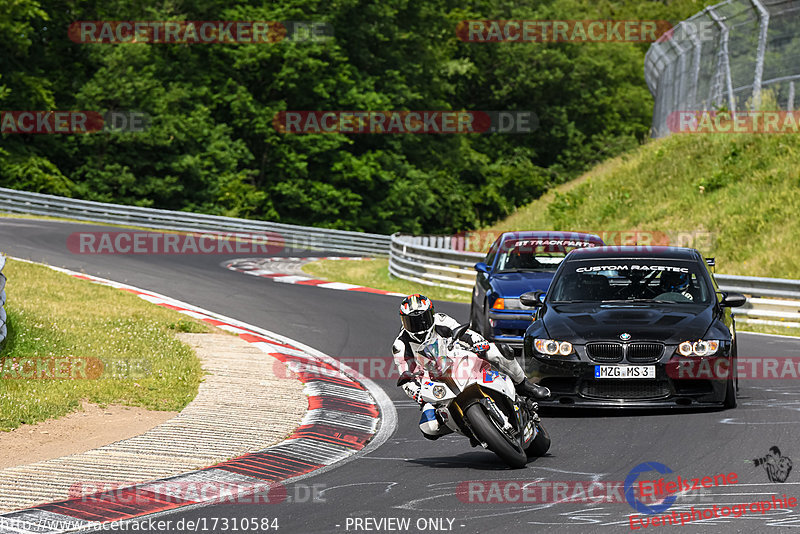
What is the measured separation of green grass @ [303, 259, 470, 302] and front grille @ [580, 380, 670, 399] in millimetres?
Result: 13736

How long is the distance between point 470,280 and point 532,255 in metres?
8.33

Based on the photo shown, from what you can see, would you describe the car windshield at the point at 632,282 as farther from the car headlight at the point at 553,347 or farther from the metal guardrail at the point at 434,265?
the metal guardrail at the point at 434,265

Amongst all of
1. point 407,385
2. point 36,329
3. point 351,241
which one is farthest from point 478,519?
point 351,241

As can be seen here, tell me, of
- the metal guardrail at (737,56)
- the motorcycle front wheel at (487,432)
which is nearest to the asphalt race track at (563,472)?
the motorcycle front wheel at (487,432)

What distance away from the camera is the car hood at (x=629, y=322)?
10.3 metres

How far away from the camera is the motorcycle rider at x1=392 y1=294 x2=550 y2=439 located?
26.5 ft

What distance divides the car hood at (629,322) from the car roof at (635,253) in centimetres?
91

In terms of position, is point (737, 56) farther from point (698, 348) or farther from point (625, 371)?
point (625, 371)

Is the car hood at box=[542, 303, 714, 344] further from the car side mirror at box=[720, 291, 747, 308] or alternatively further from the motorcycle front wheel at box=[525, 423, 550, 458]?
the motorcycle front wheel at box=[525, 423, 550, 458]

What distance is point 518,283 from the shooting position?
50.1 ft

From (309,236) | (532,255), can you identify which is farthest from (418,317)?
(309,236)

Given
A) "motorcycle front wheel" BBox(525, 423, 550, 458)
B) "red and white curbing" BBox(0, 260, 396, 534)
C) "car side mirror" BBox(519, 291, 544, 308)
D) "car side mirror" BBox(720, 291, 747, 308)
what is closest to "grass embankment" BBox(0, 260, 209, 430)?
"red and white curbing" BBox(0, 260, 396, 534)

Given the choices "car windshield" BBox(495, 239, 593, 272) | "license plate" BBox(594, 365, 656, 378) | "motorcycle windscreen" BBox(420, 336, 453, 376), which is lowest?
"license plate" BBox(594, 365, 656, 378)

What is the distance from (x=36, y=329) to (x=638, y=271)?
7388 mm
